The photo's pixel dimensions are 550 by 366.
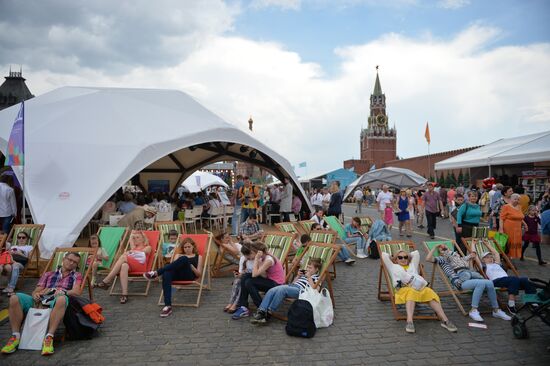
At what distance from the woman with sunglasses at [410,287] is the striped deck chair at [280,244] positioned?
146 cm

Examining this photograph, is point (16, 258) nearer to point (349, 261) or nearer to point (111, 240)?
point (111, 240)

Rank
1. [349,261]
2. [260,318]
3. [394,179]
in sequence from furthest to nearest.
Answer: [394,179], [349,261], [260,318]

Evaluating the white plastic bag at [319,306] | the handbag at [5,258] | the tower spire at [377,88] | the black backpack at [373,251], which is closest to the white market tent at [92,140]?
the handbag at [5,258]

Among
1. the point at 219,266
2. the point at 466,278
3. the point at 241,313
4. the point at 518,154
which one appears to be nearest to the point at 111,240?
the point at 219,266

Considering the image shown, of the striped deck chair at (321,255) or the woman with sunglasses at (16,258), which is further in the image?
the woman with sunglasses at (16,258)

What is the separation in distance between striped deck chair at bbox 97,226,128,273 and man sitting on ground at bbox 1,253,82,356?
1591 mm

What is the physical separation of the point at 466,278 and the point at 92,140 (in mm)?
7574

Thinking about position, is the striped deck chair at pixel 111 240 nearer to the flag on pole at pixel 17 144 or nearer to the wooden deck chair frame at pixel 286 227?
the flag on pole at pixel 17 144

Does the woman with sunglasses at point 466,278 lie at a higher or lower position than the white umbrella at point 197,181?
lower

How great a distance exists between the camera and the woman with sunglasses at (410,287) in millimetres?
3941

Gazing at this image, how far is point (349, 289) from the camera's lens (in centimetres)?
545

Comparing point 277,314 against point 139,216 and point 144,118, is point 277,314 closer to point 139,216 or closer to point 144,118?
point 139,216

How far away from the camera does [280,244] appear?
564 centimetres

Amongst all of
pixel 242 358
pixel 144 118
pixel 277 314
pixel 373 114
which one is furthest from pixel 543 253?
pixel 373 114
